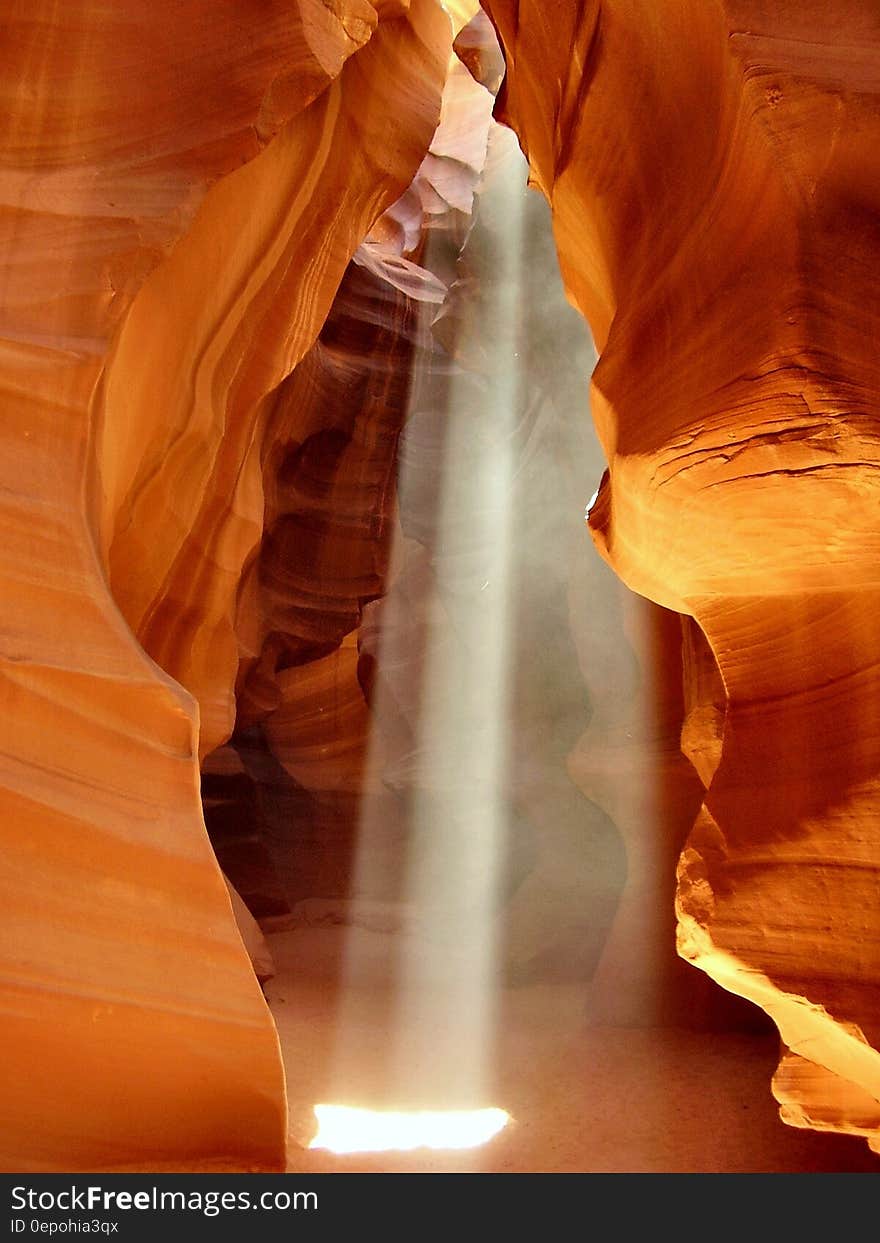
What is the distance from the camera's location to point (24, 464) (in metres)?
2.54

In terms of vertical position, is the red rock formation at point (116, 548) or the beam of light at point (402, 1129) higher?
the red rock formation at point (116, 548)

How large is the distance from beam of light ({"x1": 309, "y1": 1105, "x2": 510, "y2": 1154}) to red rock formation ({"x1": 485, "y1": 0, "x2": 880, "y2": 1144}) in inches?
57.8

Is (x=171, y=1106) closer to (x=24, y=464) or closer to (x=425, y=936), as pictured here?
(x=24, y=464)

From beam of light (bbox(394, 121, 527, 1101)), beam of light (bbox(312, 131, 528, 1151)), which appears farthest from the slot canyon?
beam of light (bbox(394, 121, 527, 1101))

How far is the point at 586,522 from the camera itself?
4.35m

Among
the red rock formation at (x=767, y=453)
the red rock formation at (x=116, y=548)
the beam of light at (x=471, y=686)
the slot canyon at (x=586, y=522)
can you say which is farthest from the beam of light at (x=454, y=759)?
the red rock formation at (x=116, y=548)

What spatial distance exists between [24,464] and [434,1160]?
294 centimetres

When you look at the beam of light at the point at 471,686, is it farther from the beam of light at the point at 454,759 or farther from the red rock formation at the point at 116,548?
the red rock formation at the point at 116,548

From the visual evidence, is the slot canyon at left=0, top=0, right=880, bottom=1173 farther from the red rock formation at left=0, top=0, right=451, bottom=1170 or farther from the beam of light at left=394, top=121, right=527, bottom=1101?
the beam of light at left=394, top=121, right=527, bottom=1101

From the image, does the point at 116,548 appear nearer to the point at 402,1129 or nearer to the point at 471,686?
the point at 402,1129

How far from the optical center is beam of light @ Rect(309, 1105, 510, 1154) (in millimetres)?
3941

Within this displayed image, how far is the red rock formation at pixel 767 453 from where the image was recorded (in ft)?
8.66

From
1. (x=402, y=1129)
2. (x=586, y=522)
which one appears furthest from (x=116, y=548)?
(x=402, y=1129)

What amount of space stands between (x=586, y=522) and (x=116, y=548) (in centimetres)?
192
